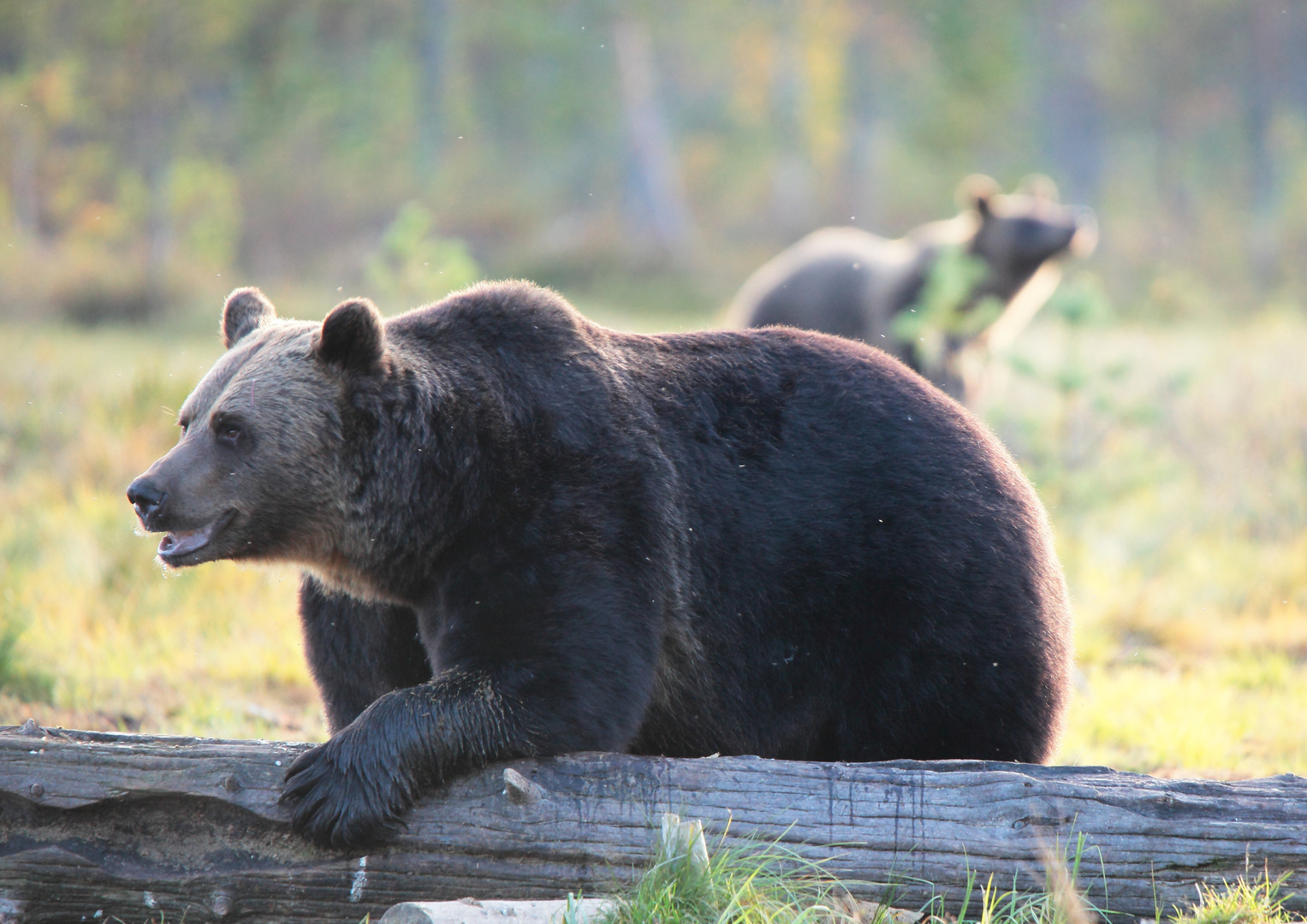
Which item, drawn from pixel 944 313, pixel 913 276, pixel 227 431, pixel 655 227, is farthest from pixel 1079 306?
pixel 655 227

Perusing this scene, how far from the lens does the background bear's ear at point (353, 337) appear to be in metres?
3.36

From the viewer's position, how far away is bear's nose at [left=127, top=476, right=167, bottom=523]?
3.32 m

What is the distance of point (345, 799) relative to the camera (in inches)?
116

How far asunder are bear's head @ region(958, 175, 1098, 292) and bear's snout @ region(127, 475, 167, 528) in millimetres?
10707

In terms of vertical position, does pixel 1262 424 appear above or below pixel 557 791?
above

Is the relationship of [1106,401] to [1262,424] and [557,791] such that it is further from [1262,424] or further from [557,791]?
[557,791]

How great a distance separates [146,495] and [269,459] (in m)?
0.35

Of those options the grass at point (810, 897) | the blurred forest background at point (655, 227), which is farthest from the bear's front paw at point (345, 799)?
the blurred forest background at point (655, 227)

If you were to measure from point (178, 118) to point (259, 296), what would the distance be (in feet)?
104

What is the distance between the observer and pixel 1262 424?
442 inches

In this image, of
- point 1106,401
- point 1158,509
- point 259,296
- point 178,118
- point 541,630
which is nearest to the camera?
point 541,630

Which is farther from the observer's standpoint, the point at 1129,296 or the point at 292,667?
the point at 1129,296

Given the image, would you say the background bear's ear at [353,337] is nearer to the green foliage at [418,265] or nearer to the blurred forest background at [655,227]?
the blurred forest background at [655,227]

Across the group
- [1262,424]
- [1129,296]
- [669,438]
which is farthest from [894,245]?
[1129,296]
